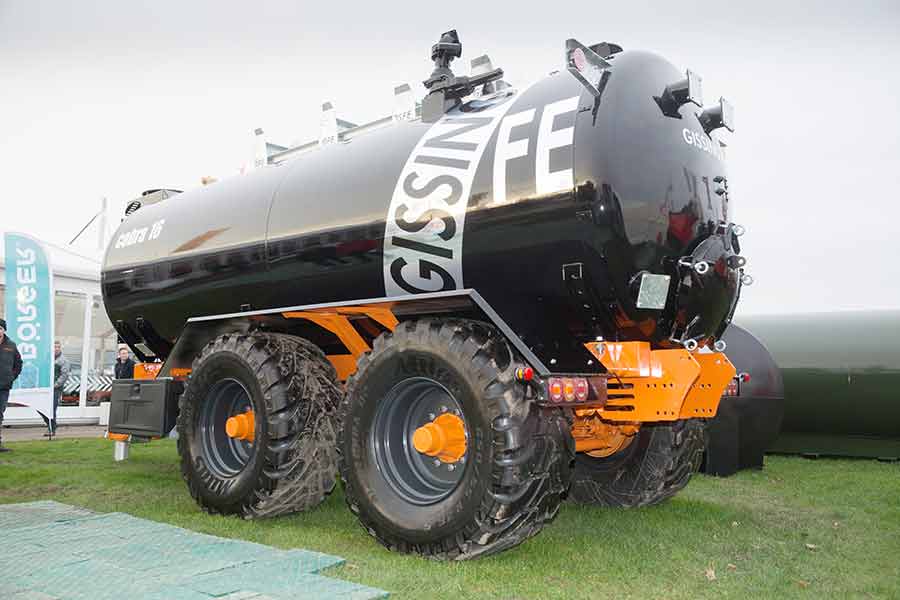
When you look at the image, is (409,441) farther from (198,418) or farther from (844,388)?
(844,388)

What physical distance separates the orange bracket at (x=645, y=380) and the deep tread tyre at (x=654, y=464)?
87cm

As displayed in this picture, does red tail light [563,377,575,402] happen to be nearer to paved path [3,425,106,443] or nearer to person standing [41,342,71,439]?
paved path [3,425,106,443]

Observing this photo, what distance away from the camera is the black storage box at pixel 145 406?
6.69m

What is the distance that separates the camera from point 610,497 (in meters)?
6.12

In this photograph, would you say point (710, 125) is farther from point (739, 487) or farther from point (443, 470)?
point (739, 487)

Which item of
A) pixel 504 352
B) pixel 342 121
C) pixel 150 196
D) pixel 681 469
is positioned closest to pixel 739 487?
pixel 681 469

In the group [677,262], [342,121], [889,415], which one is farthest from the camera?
[889,415]

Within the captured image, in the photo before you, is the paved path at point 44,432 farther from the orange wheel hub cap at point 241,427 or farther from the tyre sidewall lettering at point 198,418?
the orange wheel hub cap at point 241,427

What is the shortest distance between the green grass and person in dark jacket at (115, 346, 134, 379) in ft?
13.5

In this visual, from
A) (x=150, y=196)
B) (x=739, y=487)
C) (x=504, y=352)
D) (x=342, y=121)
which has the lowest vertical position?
(x=739, y=487)

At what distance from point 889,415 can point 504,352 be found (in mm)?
6817

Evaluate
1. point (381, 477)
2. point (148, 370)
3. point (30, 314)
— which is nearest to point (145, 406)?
point (148, 370)

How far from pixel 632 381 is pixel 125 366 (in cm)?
1007

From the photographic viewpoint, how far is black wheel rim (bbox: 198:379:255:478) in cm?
625
